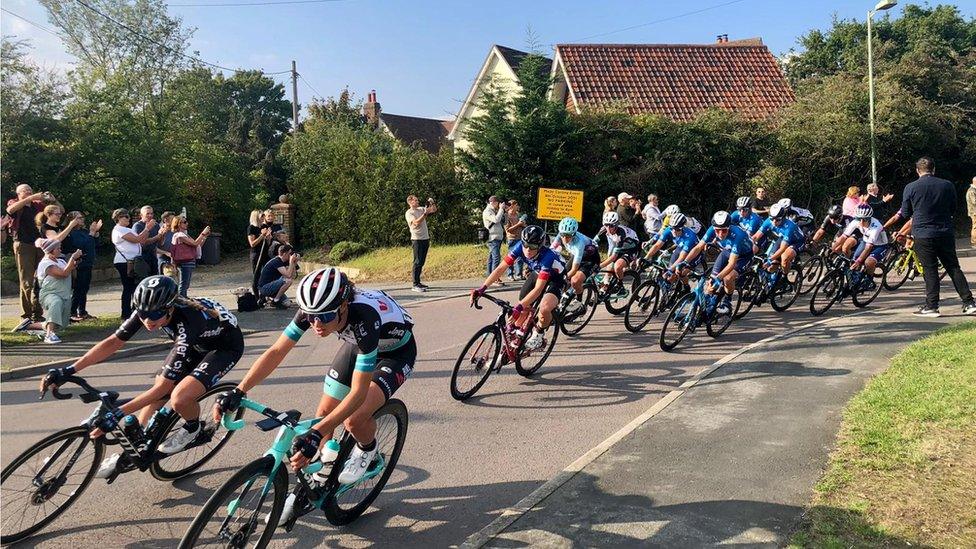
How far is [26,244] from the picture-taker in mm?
9844

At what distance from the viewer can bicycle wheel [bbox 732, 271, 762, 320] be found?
10172 mm

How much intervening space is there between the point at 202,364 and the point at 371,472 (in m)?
1.44

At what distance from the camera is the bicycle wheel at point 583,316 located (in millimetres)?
9383

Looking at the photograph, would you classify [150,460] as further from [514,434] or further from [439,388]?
[439,388]

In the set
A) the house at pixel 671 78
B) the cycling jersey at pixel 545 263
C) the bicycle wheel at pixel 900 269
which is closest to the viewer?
the cycling jersey at pixel 545 263

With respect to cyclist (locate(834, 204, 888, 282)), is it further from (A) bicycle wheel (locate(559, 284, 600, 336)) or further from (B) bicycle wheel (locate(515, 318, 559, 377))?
(B) bicycle wheel (locate(515, 318, 559, 377))

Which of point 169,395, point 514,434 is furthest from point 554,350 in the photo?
point 169,395

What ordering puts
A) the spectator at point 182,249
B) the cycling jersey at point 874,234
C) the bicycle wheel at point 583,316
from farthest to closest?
the spectator at point 182,249
the cycling jersey at point 874,234
the bicycle wheel at point 583,316

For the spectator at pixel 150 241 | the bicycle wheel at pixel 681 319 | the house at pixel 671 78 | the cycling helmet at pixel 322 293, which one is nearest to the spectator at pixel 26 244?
the spectator at pixel 150 241

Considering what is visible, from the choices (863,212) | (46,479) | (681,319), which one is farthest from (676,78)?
(46,479)

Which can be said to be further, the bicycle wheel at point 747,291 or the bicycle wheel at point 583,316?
the bicycle wheel at point 747,291

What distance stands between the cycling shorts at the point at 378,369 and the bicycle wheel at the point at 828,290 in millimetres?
8642

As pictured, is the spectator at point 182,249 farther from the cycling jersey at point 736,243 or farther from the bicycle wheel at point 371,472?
the cycling jersey at point 736,243

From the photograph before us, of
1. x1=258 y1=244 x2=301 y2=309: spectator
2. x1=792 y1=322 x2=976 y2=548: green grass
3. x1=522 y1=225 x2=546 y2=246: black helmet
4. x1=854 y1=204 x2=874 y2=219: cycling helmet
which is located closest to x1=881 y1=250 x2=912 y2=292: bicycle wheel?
x1=854 y1=204 x2=874 y2=219: cycling helmet
